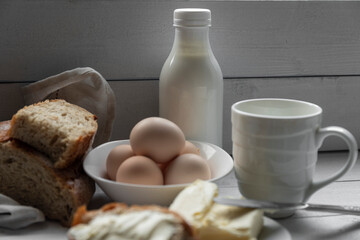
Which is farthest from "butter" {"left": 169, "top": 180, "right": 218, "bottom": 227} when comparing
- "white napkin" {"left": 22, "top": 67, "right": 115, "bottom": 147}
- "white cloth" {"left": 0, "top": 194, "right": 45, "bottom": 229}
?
"white napkin" {"left": 22, "top": 67, "right": 115, "bottom": 147}

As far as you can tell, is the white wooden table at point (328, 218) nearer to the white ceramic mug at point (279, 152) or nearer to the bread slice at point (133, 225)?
the white ceramic mug at point (279, 152)

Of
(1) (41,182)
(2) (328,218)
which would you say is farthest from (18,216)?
(2) (328,218)

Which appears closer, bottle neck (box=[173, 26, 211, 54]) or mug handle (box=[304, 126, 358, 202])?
mug handle (box=[304, 126, 358, 202])

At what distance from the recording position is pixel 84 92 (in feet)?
3.43

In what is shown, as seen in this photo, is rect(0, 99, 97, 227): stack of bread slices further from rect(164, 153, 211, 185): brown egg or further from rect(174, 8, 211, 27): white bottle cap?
rect(174, 8, 211, 27): white bottle cap

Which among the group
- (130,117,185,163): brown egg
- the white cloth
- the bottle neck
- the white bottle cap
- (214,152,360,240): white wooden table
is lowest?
(214,152,360,240): white wooden table

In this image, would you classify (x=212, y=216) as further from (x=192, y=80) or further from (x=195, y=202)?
(x=192, y=80)

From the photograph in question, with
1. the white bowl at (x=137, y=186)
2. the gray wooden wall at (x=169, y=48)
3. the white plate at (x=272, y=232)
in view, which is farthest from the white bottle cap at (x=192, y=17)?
the white plate at (x=272, y=232)

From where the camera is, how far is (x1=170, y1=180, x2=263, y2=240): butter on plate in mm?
670

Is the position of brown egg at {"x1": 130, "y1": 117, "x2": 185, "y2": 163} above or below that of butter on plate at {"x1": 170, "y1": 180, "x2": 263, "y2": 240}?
above

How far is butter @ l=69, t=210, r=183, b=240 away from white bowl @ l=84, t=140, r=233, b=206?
0.42 ft

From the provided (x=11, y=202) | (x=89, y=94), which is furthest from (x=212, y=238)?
(x=89, y=94)

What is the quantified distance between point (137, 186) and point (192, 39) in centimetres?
33

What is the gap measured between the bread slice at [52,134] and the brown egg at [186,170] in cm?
15
